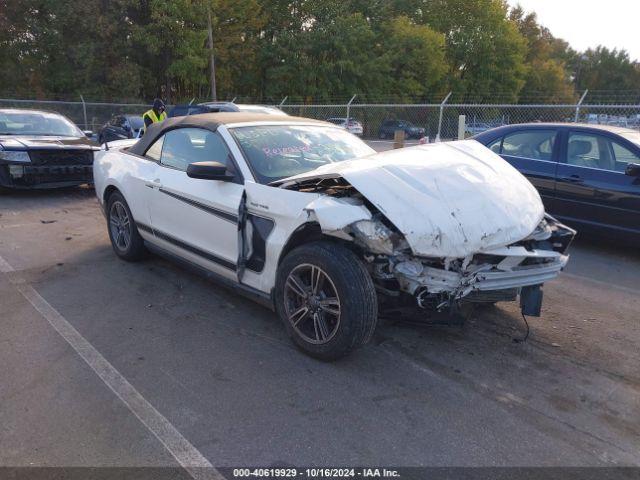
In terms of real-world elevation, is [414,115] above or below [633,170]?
above

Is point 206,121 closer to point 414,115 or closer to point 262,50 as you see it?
point 414,115

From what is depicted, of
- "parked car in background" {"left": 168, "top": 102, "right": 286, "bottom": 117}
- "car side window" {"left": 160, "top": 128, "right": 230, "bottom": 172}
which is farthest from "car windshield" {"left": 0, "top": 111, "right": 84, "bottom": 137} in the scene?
"car side window" {"left": 160, "top": 128, "right": 230, "bottom": 172}

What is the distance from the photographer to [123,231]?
532 cm

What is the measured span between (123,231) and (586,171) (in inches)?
224

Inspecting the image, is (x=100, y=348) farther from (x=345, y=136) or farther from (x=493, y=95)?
(x=493, y=95)

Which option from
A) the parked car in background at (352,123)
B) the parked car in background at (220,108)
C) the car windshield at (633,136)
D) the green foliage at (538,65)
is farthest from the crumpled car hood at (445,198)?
the green foliage at (538,65)

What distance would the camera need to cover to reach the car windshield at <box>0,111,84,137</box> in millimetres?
9336

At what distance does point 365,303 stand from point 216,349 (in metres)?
1.21

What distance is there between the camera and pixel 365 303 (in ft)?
9.95

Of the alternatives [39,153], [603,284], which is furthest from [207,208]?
[39,153]

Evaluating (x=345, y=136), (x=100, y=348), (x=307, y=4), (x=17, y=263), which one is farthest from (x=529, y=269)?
(x=307, y=4)

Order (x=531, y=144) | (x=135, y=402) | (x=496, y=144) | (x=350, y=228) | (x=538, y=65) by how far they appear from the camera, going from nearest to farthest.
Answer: (x=135, y=402) < (x=350, y=228) < (x=531, y=144) < (x=496, y=144) < (x=538, y=65)

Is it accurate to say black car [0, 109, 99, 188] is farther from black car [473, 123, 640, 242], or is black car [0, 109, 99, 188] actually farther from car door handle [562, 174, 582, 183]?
car door handle [562, 174, 582, 183]

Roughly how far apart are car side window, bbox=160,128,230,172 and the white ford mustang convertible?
0.7 inches
